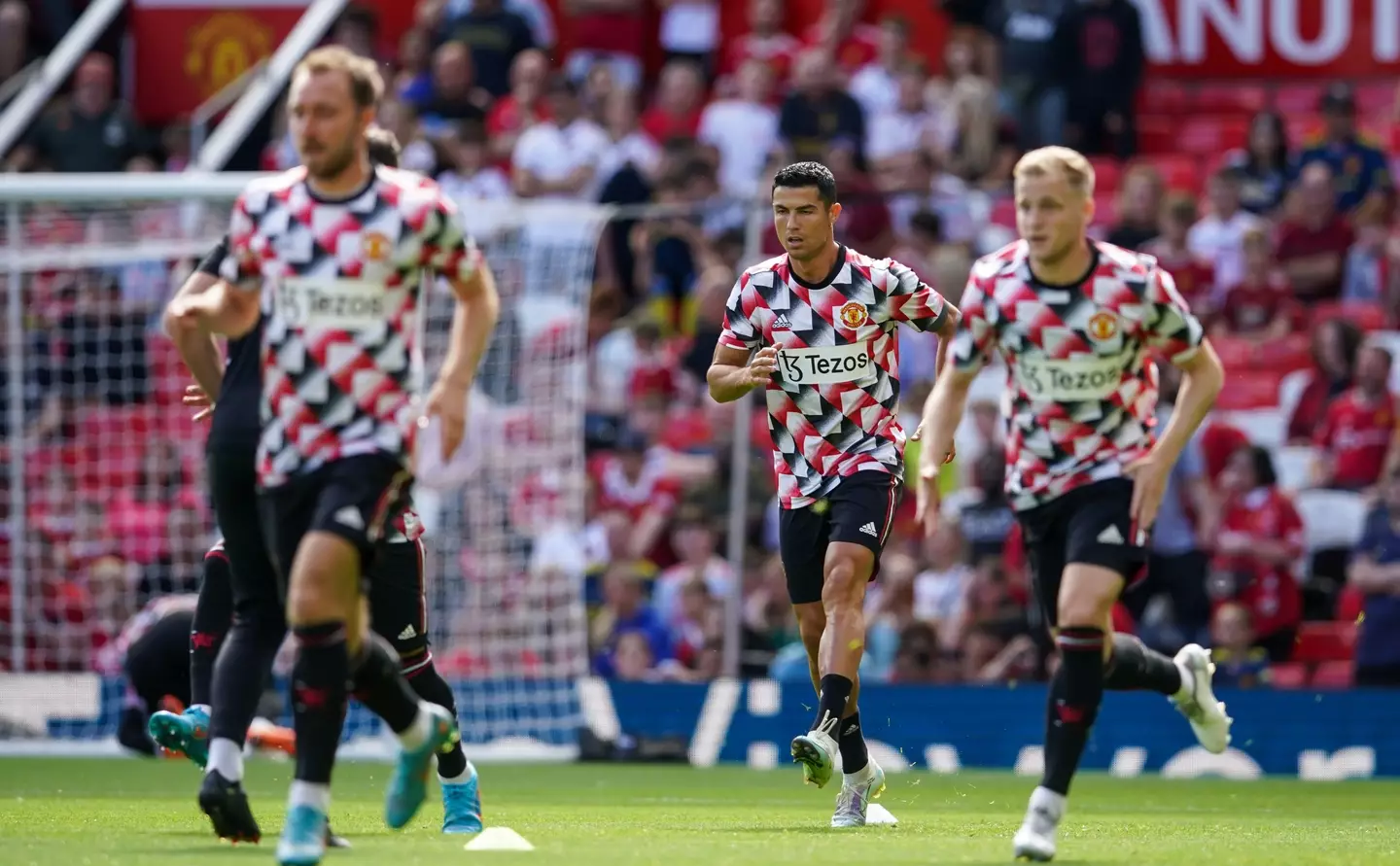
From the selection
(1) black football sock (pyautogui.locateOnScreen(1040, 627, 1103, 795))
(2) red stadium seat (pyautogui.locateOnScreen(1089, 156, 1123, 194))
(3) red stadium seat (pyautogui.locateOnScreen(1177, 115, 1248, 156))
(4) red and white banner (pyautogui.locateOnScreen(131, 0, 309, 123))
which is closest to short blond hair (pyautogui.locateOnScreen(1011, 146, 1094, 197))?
(1) black football sock (pyautogui.locateOnScreen(1040, 627, 1103, 795))

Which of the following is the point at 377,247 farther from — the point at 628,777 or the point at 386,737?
the point at 386,737

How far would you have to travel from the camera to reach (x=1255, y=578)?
52.1ft

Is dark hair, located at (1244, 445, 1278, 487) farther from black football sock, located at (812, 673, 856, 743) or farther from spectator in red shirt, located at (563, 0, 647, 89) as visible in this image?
spectator in red shirt, located at (563, 0, 647, 89)

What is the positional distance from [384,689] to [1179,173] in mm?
14521

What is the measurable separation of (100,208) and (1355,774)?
32.7 ft

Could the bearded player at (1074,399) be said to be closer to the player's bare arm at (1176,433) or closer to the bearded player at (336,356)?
A: the player's bare arm at (1176,433)

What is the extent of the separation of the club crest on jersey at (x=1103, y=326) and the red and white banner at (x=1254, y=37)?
15.3m

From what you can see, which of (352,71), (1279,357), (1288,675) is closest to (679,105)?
(1279,357)

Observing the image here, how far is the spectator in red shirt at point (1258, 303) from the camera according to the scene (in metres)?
18.2

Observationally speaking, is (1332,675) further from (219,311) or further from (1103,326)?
(219,311)

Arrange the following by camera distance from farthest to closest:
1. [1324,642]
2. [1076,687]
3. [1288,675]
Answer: [1324,642] < [1288,675] < [1076,687]

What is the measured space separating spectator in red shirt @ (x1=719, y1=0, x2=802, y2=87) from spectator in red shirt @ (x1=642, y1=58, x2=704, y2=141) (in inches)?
20.1

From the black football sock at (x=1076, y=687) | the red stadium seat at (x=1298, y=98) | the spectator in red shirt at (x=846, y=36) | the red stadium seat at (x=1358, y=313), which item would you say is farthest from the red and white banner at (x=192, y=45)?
the black football sock at (x=1076, y=687)

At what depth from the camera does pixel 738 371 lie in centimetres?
959
